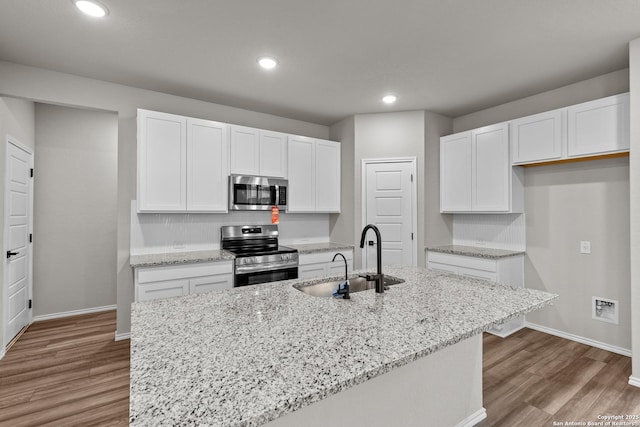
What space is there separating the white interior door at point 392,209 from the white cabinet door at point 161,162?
7.69ft

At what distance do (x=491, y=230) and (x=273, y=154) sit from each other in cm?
298

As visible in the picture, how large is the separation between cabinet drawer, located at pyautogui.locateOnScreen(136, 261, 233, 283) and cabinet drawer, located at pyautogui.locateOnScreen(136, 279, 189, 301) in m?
0.05

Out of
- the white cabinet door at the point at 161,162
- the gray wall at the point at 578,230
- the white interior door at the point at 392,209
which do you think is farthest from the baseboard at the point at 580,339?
the white cabinet door at the point at 161,162

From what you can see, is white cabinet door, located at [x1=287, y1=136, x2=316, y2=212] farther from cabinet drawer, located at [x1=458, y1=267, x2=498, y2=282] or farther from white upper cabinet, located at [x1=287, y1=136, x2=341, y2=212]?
cabinet drawer, located at [x1=458, y1=267, x2=498, y2=282]

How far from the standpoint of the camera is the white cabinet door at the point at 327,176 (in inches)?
172

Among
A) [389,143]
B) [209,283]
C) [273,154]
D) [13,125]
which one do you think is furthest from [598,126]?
[13,125]

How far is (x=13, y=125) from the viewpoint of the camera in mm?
3154

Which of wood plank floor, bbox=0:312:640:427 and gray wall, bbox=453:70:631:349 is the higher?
gray wall, bbox=453:70:631:349

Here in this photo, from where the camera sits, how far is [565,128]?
10.2 ft

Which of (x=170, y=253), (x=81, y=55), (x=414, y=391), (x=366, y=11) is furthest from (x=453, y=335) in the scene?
(x=81, y=55)

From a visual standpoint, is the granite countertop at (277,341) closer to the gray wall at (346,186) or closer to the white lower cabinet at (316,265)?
the white lower cabinet at (316,265)

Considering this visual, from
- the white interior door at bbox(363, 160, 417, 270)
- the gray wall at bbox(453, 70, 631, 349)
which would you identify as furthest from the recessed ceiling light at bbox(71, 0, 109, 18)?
the gray wall at bbox(453, 70, 631, 349)

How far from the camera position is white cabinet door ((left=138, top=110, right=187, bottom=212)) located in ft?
10.3

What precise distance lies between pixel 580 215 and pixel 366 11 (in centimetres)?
303
